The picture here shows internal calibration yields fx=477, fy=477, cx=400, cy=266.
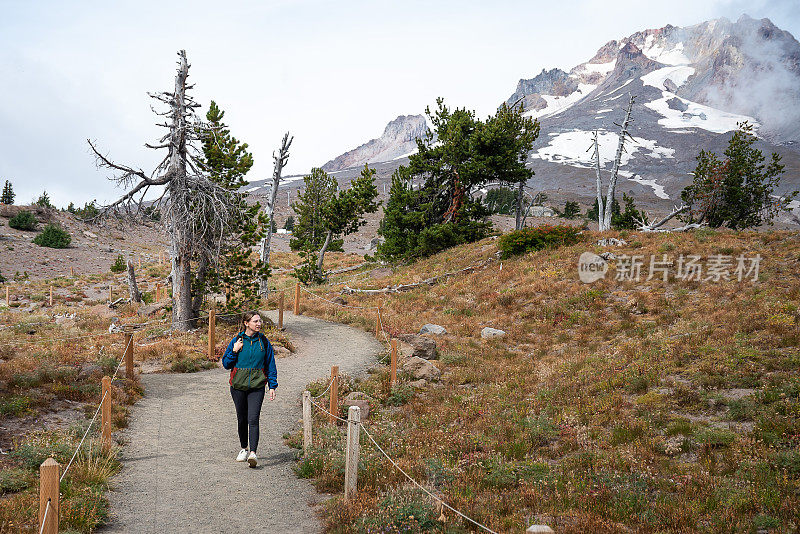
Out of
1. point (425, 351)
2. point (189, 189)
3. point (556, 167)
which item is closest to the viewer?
point (425, 351)

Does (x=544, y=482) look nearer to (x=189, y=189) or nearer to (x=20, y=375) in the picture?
(x=20, y=375)

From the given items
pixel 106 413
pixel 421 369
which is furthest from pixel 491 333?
pixel 106 413

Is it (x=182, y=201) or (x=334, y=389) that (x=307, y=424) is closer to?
(x=334, y=389)

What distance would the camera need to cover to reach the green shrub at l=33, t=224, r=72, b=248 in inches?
2229

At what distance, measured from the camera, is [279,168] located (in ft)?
94.5

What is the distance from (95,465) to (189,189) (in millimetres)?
11461

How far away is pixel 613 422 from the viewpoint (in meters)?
8.46

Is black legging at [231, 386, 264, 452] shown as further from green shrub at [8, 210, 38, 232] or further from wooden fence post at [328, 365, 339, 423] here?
green shrub at [8, 210, 38, 232]

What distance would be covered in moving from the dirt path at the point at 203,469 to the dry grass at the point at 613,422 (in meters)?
0.67

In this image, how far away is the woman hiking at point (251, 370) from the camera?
745 cm

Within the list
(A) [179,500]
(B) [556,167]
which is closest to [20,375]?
(A) [179,500]

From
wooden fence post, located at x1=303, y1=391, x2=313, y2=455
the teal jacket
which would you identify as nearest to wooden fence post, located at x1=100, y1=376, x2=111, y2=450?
the teal jacket

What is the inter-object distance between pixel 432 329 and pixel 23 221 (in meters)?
67.1

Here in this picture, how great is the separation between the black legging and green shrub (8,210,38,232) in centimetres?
7170
